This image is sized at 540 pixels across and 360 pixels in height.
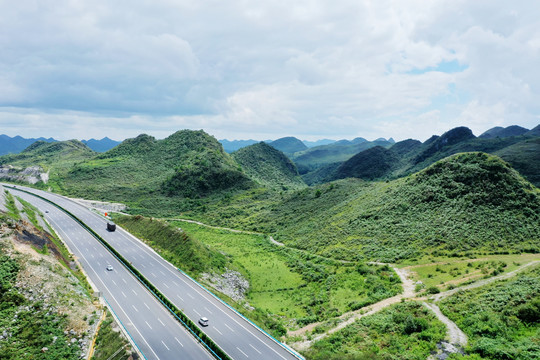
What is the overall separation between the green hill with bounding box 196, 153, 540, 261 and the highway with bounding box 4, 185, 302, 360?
32.7 m

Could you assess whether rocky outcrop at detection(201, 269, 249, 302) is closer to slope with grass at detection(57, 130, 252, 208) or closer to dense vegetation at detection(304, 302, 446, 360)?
dense vegetation at detection(304, 302, 446, 360)

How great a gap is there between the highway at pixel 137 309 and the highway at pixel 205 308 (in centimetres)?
213

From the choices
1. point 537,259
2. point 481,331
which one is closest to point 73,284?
point 481,331

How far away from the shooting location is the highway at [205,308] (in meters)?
30.9

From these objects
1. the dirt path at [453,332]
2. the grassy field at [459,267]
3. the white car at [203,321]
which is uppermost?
the grassy field at [459,267]

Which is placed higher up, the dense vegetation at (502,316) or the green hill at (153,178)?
the green hill at (153,178)

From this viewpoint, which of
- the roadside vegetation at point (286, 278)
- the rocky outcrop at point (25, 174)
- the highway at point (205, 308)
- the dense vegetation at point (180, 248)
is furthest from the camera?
the rocky outcrop at point (25, 174)

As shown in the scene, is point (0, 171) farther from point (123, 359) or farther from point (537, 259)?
point (537, 259)

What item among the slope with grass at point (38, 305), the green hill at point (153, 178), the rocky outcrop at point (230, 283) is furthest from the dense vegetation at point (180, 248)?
the green hill at point (153, 178)

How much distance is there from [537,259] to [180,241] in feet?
207

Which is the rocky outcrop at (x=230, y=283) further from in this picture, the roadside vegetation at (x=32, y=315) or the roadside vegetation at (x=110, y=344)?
the roadside vegetation at (x=32, y=315)

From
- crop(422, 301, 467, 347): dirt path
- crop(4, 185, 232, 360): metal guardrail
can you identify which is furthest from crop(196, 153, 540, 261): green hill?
crop(4, 185, 232, 360): metal guardrail

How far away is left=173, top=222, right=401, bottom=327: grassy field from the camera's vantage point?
4328cm

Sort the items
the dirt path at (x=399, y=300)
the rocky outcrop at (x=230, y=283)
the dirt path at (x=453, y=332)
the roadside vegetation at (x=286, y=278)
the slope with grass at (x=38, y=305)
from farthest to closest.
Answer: the rocky outcrop at (x=230, y=283) < the roadside vegetation at (x=286, y=278) < the slope with grass at (x=38, y=305) < the dirt path at (x=399, y=300) < the dirt path at (x=453, y=332)
